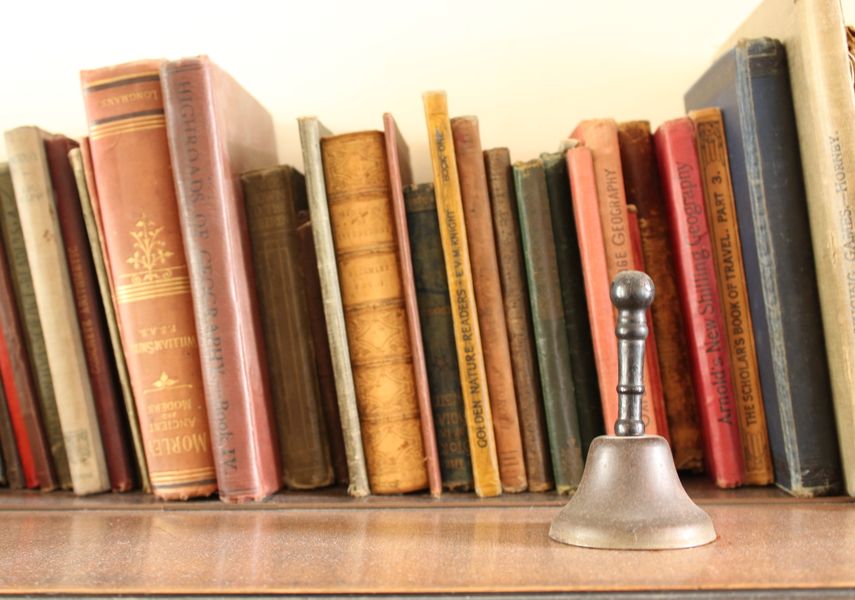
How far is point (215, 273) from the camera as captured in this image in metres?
1.06

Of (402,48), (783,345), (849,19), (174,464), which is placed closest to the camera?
(783,345)

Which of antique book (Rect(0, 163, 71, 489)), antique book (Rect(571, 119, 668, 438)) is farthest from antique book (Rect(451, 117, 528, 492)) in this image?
antique book (Rect(0, 163, 71, 489))

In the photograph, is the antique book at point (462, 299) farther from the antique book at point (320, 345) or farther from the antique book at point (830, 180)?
the antique book at point (830, 180)

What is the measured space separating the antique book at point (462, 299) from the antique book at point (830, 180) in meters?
0.31

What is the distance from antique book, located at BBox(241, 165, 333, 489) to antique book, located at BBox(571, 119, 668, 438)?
13.2 inches

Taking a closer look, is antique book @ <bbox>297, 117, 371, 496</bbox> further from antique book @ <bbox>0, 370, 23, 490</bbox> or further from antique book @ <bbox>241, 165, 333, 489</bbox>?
antique book @ <bbox>0, 370, 23, 490</bbox>

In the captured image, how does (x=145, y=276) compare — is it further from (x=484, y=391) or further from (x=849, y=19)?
(x=849, y=19)

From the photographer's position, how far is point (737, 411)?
1059 millimetres

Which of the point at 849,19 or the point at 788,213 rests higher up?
the point at 849,19

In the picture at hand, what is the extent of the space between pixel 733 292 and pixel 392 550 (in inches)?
19.8

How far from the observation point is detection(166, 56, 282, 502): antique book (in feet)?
3.48

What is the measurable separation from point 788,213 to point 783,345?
0.13 metres

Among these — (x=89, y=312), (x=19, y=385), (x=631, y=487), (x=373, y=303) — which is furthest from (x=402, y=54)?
(x=631, y=487)

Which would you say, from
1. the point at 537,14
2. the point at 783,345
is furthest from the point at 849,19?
the point at 783,345
